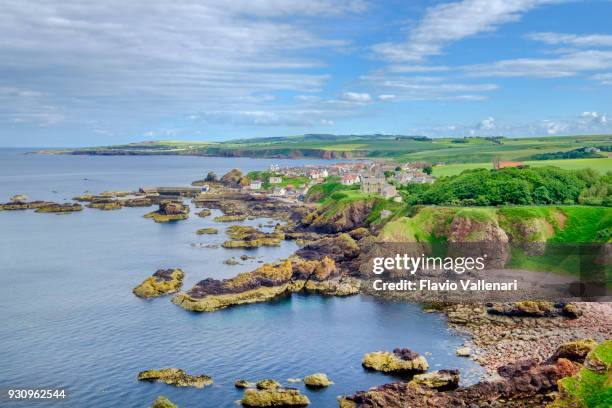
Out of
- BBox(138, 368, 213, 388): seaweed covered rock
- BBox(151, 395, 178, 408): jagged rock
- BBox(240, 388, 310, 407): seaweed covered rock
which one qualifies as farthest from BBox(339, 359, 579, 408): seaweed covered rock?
BBox(151, 395, 178, 408): jagged rock

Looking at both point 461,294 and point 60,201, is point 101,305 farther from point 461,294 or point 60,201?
point 60,201

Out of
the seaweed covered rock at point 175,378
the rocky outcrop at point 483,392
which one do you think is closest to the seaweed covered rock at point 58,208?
the seaweed covered rock at point 175,378

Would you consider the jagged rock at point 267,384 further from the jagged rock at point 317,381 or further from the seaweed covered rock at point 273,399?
the jagged rock at point 317,381

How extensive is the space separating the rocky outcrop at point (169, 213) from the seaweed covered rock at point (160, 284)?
215 feet

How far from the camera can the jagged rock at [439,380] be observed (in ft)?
167

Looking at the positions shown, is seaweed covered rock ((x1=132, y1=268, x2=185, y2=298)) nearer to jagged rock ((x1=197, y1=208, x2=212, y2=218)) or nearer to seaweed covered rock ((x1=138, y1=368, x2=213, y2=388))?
seaweed covered rock ((x1=138, y1=368, x2=213, y2=388))

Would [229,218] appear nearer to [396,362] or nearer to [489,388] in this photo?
[396,362]

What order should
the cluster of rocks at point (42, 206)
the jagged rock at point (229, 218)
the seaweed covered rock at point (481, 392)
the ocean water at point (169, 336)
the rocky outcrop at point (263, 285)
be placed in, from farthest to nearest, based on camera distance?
the cluster of rocks at point (42, 206) → the jagged rock at point (229, 218) → the rocky outcrop at point (263, 285) → the ocean water at point (169, 336) → the seaweed covered rock at point (481, 392)

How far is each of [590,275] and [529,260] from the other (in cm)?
968

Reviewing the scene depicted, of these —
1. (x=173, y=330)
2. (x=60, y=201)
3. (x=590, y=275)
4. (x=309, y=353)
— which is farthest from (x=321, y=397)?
(x=60, y=201)

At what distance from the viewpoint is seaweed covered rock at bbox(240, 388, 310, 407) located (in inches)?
1911

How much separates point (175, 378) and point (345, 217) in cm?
7905

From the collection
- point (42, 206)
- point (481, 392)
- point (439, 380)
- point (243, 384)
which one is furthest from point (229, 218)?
point (481, 392)

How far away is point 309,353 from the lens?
60562mm
